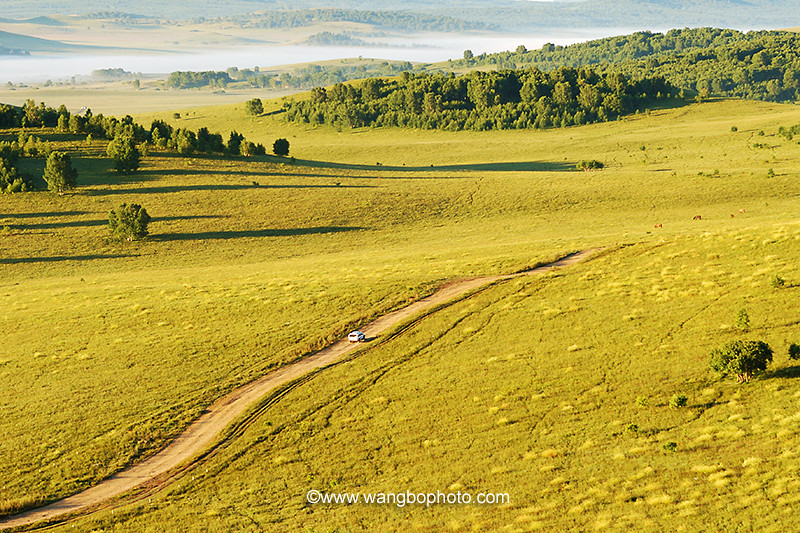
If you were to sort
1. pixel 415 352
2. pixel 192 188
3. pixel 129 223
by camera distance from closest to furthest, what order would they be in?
pixel 415 352, pixel 129 223, pixel 192 188

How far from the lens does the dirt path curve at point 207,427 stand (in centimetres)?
3325

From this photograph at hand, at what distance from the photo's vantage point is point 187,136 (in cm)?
12275

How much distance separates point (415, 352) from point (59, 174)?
7518 centimetres

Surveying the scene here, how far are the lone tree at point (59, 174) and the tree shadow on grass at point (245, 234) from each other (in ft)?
74.4

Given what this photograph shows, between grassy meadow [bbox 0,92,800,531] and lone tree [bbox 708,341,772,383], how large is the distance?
1000 millimetres

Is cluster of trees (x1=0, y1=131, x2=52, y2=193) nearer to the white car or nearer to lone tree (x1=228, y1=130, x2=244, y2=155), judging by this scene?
lone tree (x1=228, y1=130, x2=244, y2=155)

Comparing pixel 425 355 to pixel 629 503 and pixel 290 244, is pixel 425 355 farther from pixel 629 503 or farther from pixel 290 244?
pixel 290 244

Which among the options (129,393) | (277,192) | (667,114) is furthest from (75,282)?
(667,114)

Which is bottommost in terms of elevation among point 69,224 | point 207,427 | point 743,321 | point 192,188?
point 207,427

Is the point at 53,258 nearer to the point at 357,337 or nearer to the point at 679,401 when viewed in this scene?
the point at 357,337

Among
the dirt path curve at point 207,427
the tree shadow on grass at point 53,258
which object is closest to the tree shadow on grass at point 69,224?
the tree shadow on grass at point 53,258

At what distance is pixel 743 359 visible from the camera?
3534 centimetres

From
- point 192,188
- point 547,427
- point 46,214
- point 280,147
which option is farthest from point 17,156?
point 547,427

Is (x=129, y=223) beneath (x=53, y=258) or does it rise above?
above
